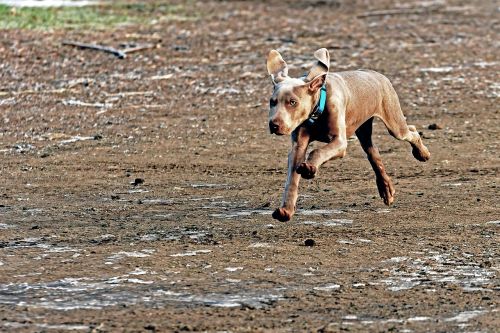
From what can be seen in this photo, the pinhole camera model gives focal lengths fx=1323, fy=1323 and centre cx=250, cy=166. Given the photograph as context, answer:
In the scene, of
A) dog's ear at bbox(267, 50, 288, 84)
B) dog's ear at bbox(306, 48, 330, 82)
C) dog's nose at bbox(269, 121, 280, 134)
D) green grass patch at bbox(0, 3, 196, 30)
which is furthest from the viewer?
green grass patch at bbox(0, 3, 196, 30)

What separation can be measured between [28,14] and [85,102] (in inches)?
323

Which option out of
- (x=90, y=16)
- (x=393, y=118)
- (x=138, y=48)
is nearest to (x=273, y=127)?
(x=393, y=118)

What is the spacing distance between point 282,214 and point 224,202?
1.42 metres

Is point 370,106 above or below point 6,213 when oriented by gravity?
above

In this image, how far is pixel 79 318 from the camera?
6.47m

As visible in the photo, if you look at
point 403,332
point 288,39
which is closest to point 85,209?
point 403,332

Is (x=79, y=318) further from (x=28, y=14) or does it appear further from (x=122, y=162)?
(x=28, y=14)

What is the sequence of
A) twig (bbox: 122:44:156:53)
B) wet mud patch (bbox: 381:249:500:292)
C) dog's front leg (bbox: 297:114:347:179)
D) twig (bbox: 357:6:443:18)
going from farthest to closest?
twig (bbox: 357:6:443:18) < twig (bbox: 122:44:156:53) < dog's front leg (bbox: 297:114:347:179) < wet mud patch (bbox: 381:249:500:292)

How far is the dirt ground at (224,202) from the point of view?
22.0 feet

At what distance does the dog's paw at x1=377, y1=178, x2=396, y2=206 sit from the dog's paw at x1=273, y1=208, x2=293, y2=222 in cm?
125

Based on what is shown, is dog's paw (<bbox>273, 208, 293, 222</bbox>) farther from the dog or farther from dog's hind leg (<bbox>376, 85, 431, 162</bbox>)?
dog's hind leg (<bbox>376, 85, 431, 162</bbox>)

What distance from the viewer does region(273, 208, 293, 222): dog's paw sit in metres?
8.16

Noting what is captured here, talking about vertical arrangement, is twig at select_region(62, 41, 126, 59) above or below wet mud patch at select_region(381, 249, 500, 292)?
above

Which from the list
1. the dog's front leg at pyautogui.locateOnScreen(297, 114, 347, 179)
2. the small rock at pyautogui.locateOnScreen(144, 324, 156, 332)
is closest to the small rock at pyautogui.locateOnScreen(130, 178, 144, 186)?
the dog's front leg at pyautogui.locateOnScreen(297, 114, 347, 179)
